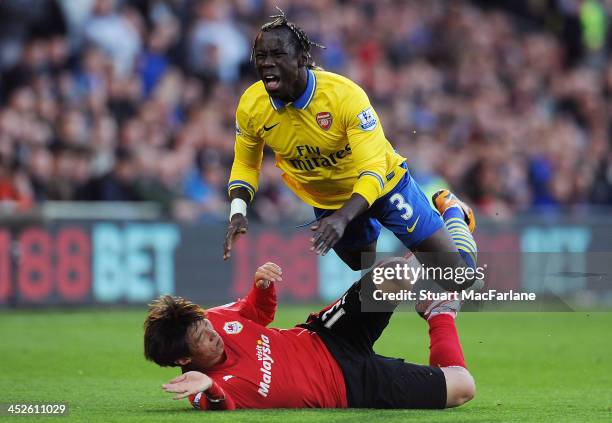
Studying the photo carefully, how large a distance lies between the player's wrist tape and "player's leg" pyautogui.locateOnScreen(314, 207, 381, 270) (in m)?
0.67

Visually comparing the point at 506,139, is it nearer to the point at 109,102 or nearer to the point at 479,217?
the point at 479,217

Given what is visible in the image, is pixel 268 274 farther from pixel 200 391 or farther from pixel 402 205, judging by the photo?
pixel 402 205

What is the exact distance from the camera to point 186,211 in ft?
52.9

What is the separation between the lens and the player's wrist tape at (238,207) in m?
8.52

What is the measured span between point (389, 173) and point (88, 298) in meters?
7.58

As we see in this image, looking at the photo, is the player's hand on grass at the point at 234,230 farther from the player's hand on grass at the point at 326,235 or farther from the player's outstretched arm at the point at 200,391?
the player's outstretched arm at the point at 200,391

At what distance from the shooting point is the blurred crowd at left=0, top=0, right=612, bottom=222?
15.8 metres

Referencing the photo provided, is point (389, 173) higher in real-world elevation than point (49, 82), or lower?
lower

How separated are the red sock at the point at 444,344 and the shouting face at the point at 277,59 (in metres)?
1.87

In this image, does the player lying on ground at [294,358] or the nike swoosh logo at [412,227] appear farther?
the nike swoosh logo at [412,227]

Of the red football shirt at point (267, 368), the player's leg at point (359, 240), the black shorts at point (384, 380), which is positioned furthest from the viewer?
the player's leg at point (359, 240)

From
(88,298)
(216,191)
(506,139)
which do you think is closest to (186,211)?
(216,191)

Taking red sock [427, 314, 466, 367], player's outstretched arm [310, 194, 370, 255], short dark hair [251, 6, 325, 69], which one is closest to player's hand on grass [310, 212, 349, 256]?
player's outstretched arm [310, 194, 370, 255]

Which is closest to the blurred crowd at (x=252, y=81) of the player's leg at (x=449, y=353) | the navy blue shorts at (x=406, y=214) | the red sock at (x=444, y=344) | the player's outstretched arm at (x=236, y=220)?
the player's outstretched arm at (x=236, y=220)
